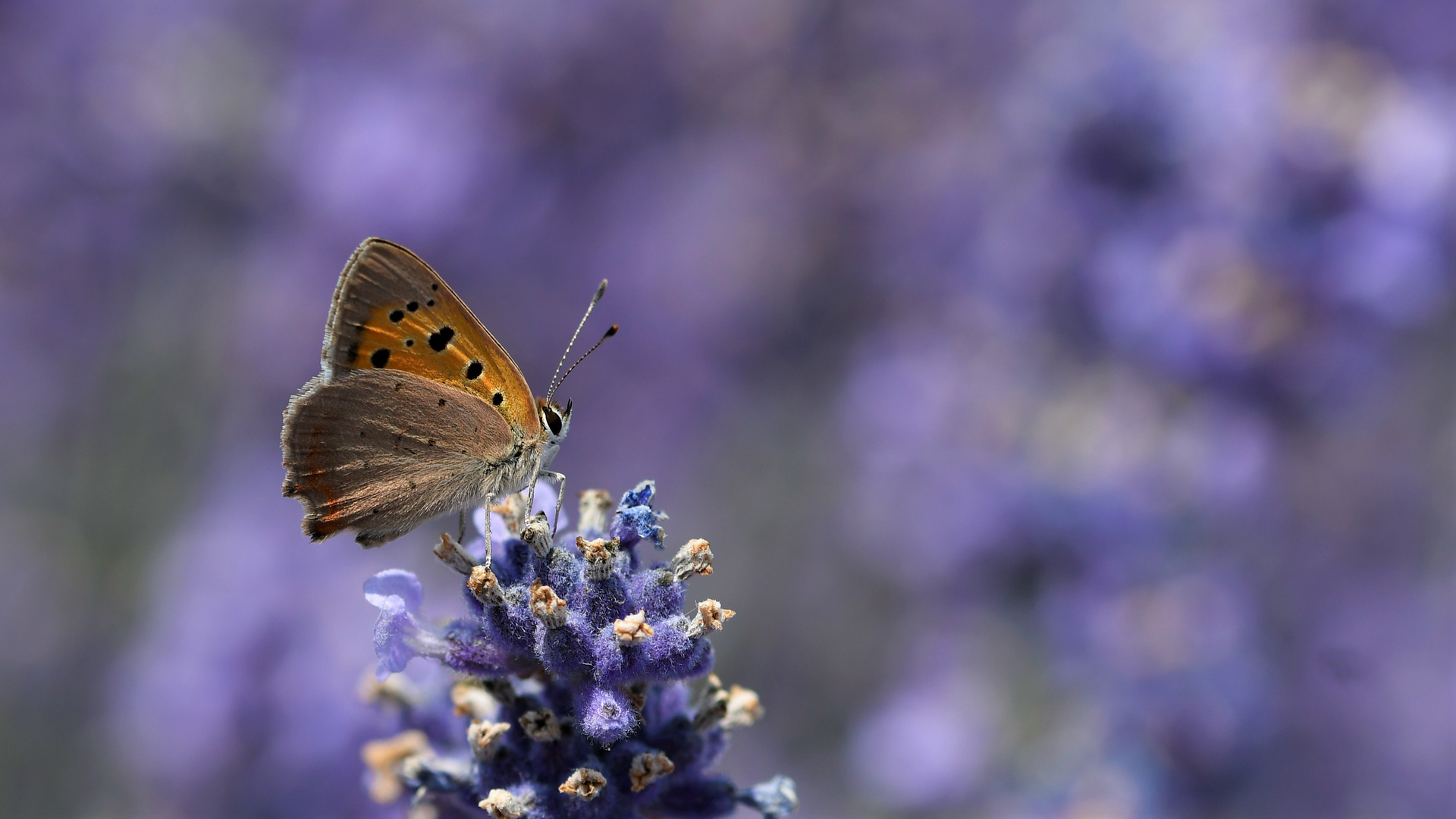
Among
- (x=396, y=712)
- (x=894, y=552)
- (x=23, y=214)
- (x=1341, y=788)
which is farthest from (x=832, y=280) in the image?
(x=396, y=712)

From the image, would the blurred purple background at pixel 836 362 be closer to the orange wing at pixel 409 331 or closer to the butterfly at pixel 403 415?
the butterfly at pixel 403 415

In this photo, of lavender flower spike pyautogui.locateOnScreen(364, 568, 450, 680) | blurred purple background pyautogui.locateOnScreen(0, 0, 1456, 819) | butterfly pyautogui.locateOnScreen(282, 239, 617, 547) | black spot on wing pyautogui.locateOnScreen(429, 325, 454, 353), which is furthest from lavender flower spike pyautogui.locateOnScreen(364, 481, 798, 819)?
blurred purple background pyautogui.locateOnScreen(0, 0, 1456, 819)

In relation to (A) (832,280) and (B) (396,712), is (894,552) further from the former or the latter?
Result: (B) (396,712)

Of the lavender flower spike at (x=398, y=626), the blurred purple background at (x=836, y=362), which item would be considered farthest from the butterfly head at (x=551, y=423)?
the blurred purple background at (x=836, y=362)

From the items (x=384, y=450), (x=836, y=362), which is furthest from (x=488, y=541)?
(x=836, y=362)

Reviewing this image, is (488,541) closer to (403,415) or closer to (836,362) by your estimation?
Result: (403,415)

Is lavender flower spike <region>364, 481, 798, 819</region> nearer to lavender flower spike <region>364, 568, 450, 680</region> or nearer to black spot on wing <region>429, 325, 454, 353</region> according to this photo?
lavender flower spike <region>364, 568, 450, 680</region>
